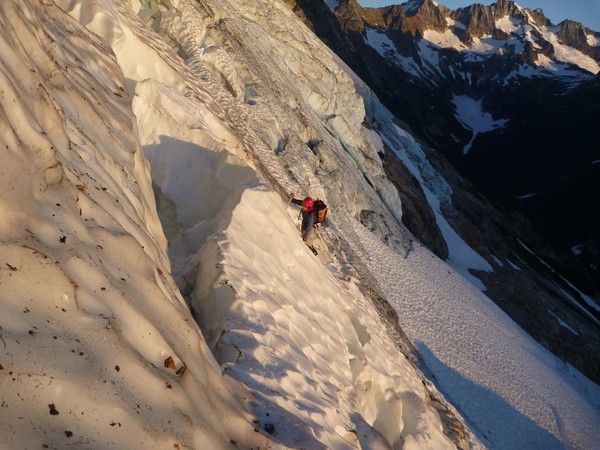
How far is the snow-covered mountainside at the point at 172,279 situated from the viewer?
359cm

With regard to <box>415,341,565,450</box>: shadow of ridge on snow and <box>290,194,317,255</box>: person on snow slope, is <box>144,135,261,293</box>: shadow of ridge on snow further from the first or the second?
<box>415,341,565,450</box>: shadow of ridge on snow

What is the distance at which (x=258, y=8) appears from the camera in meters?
37.1

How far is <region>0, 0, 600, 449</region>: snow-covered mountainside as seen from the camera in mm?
3588

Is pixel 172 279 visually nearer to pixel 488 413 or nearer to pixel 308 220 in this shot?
pixel 308 220

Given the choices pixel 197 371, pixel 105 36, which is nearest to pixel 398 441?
pixel 197 371

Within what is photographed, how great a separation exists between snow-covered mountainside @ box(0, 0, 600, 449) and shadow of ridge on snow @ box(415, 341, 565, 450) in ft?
0.44

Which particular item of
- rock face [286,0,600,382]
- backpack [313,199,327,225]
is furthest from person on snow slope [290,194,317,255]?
rock face [286,0,600,382]

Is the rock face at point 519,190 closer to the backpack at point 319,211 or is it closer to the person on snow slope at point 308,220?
the person on snow slope at point 308,220

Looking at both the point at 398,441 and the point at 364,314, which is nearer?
the point at 398,441

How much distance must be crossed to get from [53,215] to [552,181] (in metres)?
165

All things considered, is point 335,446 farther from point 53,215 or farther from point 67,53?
point 67,53

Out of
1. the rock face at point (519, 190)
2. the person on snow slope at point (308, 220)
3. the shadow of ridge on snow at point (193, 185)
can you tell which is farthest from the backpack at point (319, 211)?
the rock face at point (519, 190)

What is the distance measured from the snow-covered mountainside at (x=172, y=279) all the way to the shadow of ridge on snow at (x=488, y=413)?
0.44 feet

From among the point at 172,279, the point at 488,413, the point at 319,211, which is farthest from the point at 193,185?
the point at 488,413
